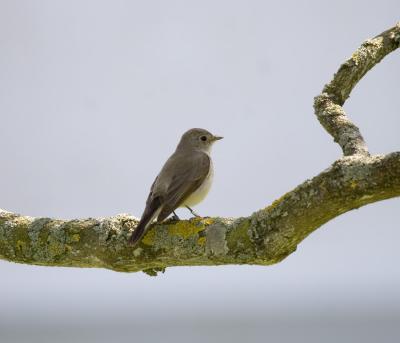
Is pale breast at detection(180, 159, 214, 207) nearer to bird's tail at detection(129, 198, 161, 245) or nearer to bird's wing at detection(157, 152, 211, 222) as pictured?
bird's wing at detection(157, 152, 211, 222)

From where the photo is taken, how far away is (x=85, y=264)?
5449 millimetres

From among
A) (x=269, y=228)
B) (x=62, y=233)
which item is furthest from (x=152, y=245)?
(x=269, y=228)

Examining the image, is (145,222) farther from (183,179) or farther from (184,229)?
(183,179)

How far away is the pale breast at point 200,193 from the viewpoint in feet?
22.8

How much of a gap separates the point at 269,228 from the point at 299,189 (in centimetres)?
31

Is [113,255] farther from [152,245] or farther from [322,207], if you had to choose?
[322,207]

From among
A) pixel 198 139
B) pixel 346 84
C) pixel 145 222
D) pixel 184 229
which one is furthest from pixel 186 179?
pixel 184 229

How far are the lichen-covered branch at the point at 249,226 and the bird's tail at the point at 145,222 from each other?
58 millimetres

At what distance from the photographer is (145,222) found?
17.7ft

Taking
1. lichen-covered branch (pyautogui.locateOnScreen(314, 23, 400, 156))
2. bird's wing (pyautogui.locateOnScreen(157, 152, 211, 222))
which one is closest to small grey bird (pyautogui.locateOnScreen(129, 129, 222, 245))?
bird's wing (pyautogui.locateOnScreen(157, 152, 211, 222))

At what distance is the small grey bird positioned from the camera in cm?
618

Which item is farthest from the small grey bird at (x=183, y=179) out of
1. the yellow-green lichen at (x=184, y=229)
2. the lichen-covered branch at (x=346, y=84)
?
the lichen-covered branch at (x=346, y=84)

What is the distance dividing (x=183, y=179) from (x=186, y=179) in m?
0.04

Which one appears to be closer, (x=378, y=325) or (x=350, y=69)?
(x=350, y=69)
